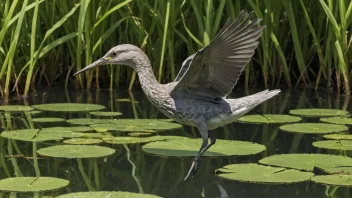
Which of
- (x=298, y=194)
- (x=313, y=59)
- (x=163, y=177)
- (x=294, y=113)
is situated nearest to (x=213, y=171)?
(x=163, y=177)

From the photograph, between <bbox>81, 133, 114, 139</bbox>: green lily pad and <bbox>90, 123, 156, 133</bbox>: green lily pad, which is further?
<bbox>90, 123, 156, 133</bbox>: green lily pad

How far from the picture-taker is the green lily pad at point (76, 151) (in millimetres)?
5246

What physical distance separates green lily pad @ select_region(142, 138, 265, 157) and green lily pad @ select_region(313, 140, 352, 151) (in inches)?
15.1

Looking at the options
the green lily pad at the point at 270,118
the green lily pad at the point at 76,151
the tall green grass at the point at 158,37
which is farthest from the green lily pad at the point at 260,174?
the tall green grass at the point at 158,37

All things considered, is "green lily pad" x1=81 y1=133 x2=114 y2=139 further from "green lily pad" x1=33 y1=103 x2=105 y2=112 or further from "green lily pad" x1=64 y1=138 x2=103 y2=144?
"green lily pad" x1=33 y1=103 x2=105 y2=112

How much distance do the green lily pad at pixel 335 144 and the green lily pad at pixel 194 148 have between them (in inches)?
15.1

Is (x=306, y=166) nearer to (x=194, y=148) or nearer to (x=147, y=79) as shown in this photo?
(x=194, y=148)

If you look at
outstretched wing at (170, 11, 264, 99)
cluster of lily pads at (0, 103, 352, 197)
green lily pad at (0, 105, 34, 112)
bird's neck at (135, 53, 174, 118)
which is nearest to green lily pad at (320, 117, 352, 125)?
cluster of lily pads at (0, 103, 352, 197)

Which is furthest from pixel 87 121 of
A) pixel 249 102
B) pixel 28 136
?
pixel 249 102

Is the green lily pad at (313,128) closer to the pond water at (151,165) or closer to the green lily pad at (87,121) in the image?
the pond water at (151,165)

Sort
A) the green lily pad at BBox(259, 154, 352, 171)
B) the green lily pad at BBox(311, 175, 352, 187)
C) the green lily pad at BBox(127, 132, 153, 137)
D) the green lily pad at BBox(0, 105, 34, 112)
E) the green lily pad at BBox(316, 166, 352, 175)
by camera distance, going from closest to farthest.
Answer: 1. the green lily pad at BBox(311, 175, 352, 187)
2. the green lily pad at BBox(316, 166, 352, 175)
3. the green lily pad at BBox(259, 154, 352, 171)
4. the green lily pad at BBox(127, 132, 153, 137)
5. the green lily pad at BBox(0, 105, 34, 112)

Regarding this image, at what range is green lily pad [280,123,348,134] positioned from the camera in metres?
6.00

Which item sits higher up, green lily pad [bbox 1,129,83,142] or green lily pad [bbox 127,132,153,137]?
green lily pad [bbox 1,129,83,142]

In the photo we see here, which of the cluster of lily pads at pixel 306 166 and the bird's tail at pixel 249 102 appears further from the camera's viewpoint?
the bird's tail at pixel 249 102
